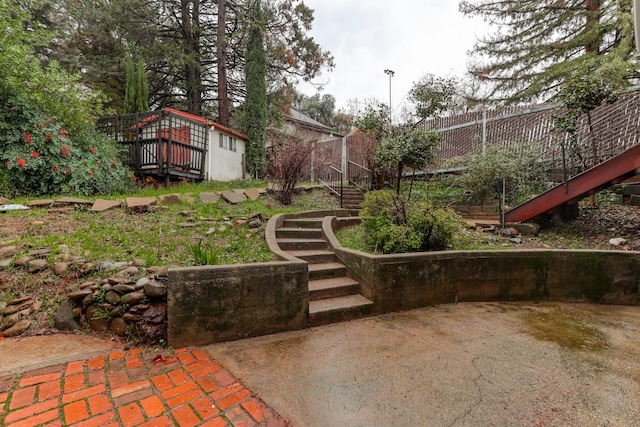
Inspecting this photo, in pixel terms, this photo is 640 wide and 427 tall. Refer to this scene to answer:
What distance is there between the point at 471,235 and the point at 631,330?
224 cm

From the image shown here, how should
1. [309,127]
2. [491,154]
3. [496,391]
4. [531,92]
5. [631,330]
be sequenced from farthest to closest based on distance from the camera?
[309,127]
[531,92]
[491,154]
[631,330]
[496,391]

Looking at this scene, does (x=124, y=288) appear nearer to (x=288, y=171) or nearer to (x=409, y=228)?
(x=409, y=228)

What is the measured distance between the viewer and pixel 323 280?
364 centimetres

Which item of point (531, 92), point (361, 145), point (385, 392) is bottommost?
point (385, 392)

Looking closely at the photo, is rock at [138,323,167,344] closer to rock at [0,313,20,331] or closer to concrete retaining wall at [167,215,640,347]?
concrete retaining wall at [167,215,640,347]

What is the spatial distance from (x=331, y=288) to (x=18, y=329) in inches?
112

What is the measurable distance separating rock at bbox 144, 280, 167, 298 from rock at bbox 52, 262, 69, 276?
112 centimetres

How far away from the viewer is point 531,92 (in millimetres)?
8258

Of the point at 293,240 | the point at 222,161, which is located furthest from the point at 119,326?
the point at 222,161

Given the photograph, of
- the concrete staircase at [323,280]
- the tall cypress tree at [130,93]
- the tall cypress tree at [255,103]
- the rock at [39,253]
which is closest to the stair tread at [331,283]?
the concrete staircase at [323,280]

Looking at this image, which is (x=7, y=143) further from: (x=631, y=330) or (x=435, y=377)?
(x=631, y=330)

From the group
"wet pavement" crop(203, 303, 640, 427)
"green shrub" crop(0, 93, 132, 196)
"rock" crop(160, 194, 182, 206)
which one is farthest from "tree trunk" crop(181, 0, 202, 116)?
"wet pavement" crop(203, 303, 640, 427)

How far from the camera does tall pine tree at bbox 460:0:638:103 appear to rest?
283 inches

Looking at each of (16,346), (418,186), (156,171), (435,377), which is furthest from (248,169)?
(435,377)
